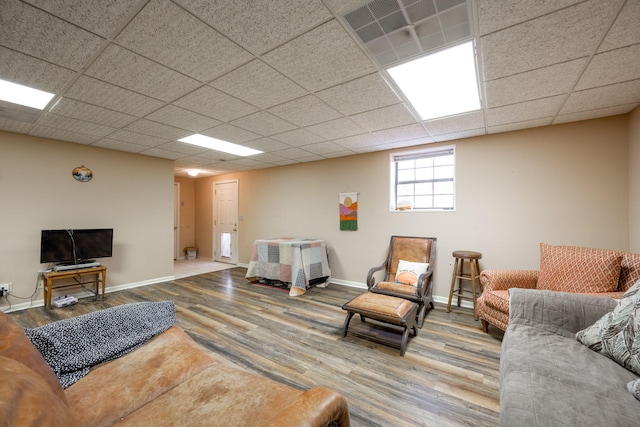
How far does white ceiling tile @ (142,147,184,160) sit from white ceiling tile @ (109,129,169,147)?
0.32m

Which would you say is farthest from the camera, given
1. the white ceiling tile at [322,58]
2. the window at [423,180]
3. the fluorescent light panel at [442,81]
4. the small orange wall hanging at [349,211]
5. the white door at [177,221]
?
the white door at [177,221]

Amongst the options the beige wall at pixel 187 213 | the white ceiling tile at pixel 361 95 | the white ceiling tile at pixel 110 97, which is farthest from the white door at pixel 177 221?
the white ceiling tile at pixel 361 95

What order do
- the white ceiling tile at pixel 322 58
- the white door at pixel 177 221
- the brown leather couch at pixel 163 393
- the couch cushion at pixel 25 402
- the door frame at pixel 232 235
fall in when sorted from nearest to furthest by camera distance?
the couch cushion at pixel 25 402 → the brown leather couch at pixel 163 393 → the white ceiling tile at pixel 322 58 → the door frame at pixel 232 235 → the white door at pixel 177 221

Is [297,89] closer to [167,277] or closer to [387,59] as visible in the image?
[387,59]

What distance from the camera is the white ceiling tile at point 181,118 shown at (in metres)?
2.78

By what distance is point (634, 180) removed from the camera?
108 inches

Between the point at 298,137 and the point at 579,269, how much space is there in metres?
3.45

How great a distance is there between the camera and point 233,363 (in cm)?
227

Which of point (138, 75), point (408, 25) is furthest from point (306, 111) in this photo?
point (138, 75)

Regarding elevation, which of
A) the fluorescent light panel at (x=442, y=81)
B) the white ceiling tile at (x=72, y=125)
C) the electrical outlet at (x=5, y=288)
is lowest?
the electrical outlet at (x=5, y=288)

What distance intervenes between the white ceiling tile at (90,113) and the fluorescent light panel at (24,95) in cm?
10

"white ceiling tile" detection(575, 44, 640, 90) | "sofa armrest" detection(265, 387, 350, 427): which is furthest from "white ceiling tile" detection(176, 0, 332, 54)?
"white ceiling tile" detection(575, 44, 640, 90)

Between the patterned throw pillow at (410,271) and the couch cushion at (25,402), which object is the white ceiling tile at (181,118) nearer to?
the couch cushion at (25,402)

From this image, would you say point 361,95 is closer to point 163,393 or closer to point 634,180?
point 163,393
